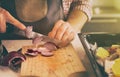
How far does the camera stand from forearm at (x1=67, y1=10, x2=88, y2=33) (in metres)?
1.11

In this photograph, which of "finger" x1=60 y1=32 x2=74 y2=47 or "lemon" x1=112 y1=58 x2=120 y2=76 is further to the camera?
"finger" x1=60 y1=32 x2=74 y2=47

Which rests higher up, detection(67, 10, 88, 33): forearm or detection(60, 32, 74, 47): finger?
detection(67, 10, 88, 33): forearm

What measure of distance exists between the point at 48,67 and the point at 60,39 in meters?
0.16

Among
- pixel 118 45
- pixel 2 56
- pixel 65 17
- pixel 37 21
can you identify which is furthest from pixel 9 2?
pixel 118 45

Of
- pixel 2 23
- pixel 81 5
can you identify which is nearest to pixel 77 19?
pixel 81 5

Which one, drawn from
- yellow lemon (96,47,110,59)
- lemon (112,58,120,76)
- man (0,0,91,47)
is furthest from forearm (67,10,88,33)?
lemon (112,58,120,76)

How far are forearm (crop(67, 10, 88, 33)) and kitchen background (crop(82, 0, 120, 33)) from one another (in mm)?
417

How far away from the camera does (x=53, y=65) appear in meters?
0.80

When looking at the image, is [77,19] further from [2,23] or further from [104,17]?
[104,17]

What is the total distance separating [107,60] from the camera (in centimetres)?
78

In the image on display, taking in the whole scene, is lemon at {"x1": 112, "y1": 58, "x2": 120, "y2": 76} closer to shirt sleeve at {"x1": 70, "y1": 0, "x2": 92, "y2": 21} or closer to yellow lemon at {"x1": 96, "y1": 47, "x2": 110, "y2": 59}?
yellow lemon at {"x1": 96, "y1": 47, "x2": 110, "y2": 59}

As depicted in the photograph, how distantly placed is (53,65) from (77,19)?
366 mm

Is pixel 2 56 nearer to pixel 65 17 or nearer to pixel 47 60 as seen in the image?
pixel 47 60

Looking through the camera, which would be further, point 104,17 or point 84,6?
point 104,17
